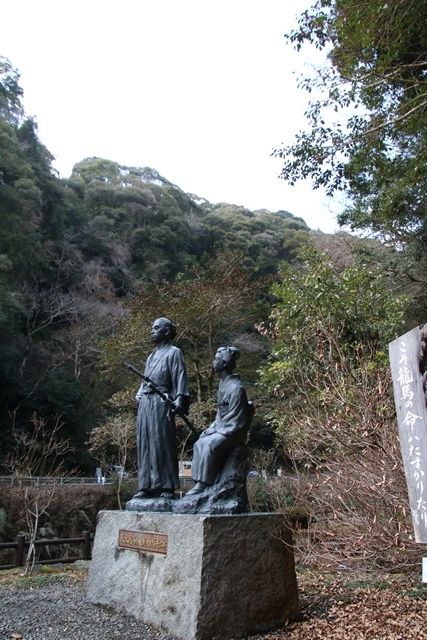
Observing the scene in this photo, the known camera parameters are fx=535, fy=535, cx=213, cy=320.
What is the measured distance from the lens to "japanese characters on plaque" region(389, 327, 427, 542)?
2.51 metres

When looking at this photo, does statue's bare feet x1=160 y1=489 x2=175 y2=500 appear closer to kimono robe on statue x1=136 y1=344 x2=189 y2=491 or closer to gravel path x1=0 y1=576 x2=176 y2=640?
kimono robe on statue x1=136 y1=344 x2=189 y2=491

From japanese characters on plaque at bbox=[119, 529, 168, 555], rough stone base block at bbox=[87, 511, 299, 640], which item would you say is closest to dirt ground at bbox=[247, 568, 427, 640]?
rough stone base block at bbox=[87, 511, 299, 640]

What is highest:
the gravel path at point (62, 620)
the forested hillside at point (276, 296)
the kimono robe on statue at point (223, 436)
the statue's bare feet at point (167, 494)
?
the forested hillside at point (276, 296)

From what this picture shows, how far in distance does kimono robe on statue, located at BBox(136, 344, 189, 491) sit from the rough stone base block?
52 cm

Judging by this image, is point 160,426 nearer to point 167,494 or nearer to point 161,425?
point 161,425

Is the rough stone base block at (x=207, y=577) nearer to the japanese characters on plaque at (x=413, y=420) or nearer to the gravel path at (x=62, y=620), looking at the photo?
the gravel path at (x=62, y=620)

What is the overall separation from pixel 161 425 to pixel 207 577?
5.69 ft

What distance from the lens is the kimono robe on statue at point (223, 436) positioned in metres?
5.08

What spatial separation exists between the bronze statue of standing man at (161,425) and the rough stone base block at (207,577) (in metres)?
0.48

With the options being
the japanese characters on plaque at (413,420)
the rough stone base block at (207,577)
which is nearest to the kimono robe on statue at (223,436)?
the rough stone base block at (207,577)

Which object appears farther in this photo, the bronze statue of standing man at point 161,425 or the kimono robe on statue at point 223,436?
the bronze statue of standing man at point 161,425

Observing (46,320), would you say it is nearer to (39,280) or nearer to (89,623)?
(39,280)

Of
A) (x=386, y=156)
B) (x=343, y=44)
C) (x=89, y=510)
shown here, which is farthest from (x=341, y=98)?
(x=89, y=510)

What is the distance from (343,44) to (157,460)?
6636 mm
